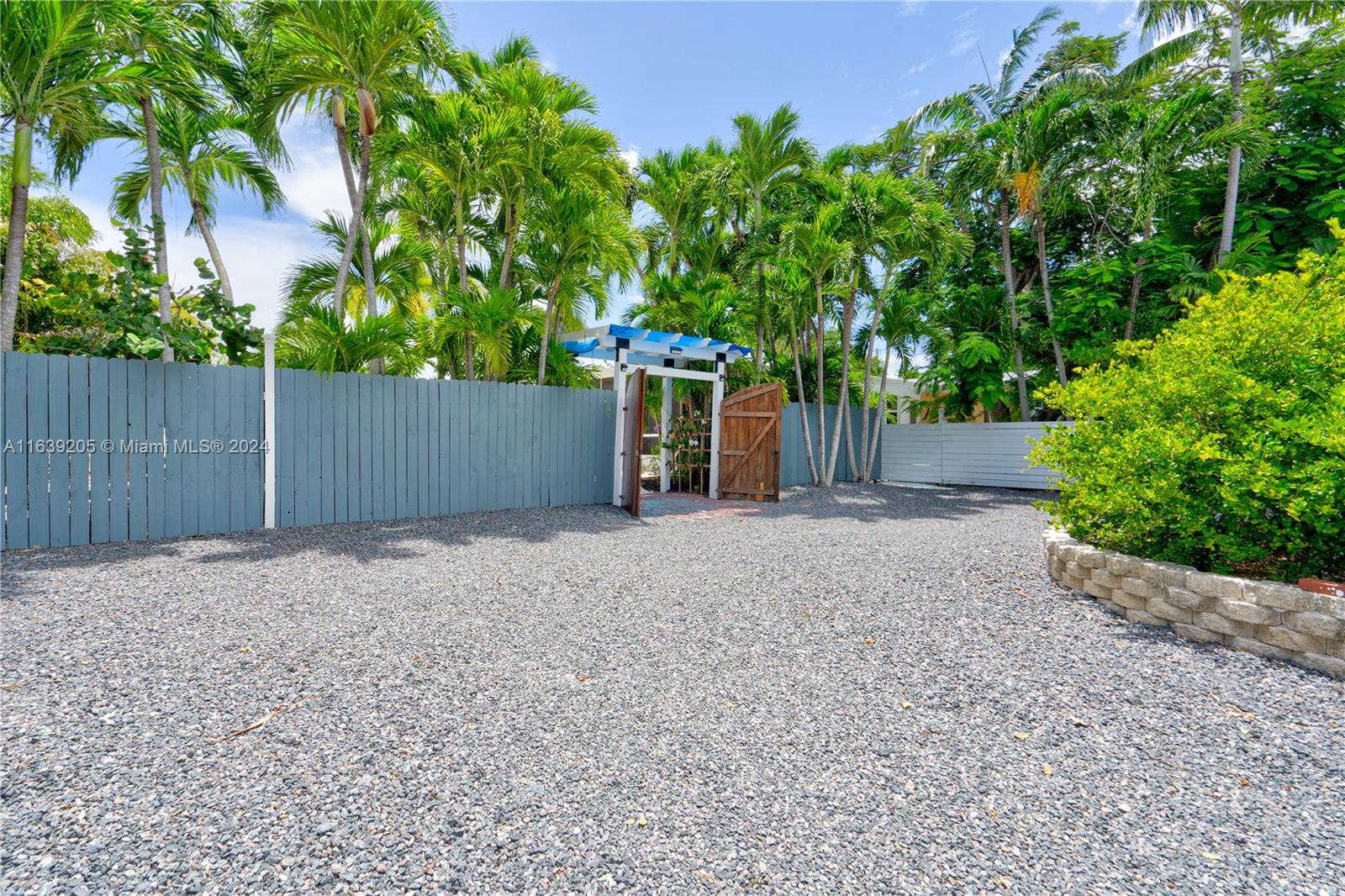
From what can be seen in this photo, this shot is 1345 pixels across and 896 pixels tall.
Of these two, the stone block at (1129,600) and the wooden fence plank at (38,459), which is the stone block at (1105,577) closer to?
the stone block at (1129,600)

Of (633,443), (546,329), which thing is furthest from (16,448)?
(633,443)

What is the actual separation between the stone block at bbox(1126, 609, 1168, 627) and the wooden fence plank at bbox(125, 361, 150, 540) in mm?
7257

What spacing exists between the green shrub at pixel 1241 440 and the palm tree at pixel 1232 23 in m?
8.30

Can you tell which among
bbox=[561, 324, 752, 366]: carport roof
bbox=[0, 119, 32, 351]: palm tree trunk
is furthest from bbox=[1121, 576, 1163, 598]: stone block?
bbox=[0, 119, 32, 351]: palm tree trunk

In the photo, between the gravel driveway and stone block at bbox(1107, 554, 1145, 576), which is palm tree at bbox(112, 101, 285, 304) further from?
stone block at bbox(1107, 554, 1145, 576)

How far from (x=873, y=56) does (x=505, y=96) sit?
17.9ft

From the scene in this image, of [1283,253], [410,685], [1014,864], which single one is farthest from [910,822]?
[1283,253]

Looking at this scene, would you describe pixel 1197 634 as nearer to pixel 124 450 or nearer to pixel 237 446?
pixel 237 446

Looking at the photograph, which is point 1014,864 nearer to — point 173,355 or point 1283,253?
point 173,355

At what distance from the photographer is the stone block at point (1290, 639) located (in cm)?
289

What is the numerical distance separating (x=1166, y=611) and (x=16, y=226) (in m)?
8.55

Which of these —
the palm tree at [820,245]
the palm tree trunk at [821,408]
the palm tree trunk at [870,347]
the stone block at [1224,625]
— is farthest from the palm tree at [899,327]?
the stone block at [1224,625]

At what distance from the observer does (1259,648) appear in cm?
304

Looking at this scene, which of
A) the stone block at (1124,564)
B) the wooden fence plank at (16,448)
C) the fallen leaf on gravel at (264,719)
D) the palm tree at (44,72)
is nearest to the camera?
the fallen leaf on gravel at (264,719)
